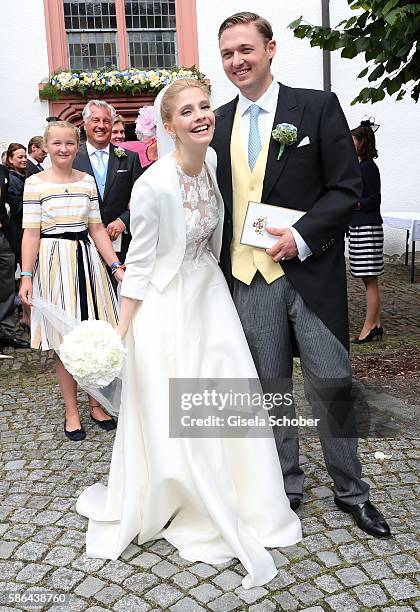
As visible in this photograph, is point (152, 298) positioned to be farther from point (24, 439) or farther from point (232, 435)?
point (24, 439)

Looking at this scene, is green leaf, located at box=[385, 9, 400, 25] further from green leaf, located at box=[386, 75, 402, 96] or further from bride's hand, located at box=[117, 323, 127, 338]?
bride's hand, located at box=[117, 323, 127, 338]

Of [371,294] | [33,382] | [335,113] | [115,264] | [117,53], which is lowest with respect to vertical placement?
[33,382]

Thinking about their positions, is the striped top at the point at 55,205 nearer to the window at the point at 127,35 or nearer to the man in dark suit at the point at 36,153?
the man in dark suit at the point at 36,153

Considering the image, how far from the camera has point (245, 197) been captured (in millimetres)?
3215

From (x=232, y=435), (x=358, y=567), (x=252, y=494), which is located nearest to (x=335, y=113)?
(x=232, y=435)

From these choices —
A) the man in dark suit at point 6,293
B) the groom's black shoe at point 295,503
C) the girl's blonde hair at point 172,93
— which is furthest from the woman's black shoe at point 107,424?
the man in dark suit at point 6,293

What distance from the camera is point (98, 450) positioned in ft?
14.5

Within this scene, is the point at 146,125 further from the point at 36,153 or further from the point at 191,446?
the point at 191,446

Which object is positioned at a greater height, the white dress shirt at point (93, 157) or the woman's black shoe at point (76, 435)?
the white dress shirt at point (93, 157)

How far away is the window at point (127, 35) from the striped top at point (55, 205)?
7.75 metres

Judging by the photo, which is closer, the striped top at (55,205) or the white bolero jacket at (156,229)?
the white bolero jacket at (156,229)

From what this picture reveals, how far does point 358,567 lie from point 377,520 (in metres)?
0.33

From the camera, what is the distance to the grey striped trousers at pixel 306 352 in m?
3.22

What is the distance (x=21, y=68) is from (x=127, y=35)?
6.06ft
